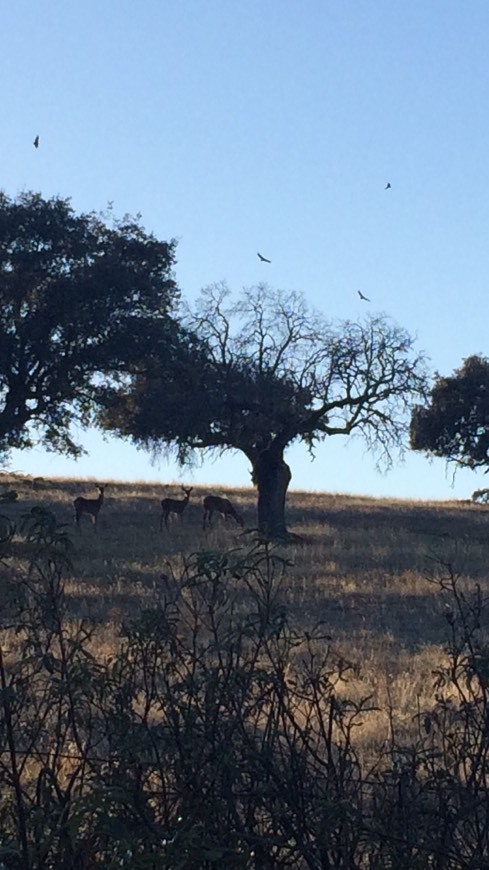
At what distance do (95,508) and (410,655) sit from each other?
17.7 meters

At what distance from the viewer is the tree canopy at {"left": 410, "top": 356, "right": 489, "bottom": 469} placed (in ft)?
163

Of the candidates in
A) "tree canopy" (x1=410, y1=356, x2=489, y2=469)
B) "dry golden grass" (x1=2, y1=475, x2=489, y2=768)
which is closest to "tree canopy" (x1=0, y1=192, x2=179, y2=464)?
"dry golden grass" (x1=2, y1=475, x2=489, y2=768)

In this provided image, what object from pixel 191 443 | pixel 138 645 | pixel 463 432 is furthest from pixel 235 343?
pixel 138 645

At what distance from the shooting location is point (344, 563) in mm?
23938

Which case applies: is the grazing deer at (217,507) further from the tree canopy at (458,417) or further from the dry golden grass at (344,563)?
the tree canopy at (458,417)

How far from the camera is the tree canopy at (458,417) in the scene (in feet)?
163

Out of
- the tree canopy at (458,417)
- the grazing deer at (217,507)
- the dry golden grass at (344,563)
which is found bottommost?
the dry golden grass at (344,563)

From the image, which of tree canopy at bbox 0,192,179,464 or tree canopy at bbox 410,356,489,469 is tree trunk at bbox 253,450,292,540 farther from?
tree canopy at bbox 410,356,489,469

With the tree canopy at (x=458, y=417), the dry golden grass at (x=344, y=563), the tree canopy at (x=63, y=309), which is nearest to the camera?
the dry golden grass at (x=344, y=563)

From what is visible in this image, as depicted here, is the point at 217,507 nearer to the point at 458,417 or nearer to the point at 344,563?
the point at 344,563

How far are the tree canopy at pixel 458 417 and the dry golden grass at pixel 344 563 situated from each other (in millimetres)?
4057

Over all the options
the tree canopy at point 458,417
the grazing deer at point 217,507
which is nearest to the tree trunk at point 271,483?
the grazing deer at point 217,507

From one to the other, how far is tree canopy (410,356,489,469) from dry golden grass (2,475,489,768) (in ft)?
13.3

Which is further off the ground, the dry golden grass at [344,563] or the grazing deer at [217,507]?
the grazing deer at [217,507]
